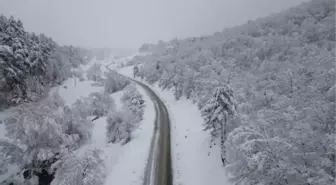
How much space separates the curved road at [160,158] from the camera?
17.8m

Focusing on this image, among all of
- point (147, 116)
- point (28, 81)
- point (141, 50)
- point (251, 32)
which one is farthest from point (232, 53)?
point (141, 50)

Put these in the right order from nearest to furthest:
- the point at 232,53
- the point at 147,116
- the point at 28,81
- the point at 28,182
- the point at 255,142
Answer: the point at 255,142 < the point at 28,182 < the point at 147,116 < the point at 232,53 < the point at 28,81

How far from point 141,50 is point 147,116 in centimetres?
11834

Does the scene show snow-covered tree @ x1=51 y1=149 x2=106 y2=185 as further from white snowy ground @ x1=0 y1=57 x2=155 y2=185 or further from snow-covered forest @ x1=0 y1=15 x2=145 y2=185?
white snowy ground @ x1=0 y1=57 x2=155 y2=185

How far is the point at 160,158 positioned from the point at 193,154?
4046 millimetres

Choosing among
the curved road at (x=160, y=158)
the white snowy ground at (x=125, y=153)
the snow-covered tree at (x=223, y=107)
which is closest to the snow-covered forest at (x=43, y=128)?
the white snowy ground at (x=125, y=153)

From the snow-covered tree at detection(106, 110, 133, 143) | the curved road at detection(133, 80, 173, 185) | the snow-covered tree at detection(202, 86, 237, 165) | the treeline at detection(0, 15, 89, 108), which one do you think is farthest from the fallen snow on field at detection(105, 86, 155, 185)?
the treeline at detection(0, 15, 89, 108)

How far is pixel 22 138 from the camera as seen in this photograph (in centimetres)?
1872

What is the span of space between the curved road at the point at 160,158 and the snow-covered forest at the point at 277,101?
6.00 m

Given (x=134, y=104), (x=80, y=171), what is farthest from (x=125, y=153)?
(x=134, y=104)

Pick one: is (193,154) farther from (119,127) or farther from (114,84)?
(114,84)

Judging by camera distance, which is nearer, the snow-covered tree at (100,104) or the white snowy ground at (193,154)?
the white snowy ground at (193,154)

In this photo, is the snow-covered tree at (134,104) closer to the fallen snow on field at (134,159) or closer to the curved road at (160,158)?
the fallen snow on field at (134,159)

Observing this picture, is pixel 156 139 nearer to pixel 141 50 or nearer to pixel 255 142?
pixel 255 142
